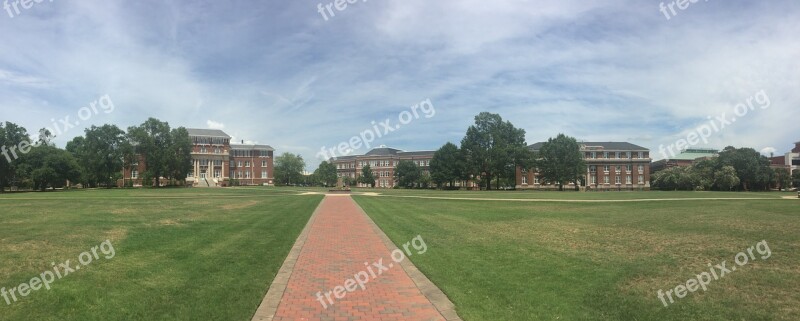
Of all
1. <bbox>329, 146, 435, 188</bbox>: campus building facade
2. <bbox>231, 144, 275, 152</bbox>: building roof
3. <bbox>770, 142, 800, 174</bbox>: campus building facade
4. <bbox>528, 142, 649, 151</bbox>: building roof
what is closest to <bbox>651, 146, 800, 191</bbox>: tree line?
<bbox>528, 142, 649, 151</bbox>: building roof

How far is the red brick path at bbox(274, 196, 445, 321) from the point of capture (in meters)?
6.55

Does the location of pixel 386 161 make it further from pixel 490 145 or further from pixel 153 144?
pixel 153 144

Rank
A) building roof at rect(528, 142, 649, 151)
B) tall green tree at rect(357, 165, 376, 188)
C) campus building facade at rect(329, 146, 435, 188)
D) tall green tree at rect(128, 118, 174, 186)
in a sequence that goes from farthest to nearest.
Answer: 1. campus building facade at rect(329, 146, 435, 188)
2. tall green tree at rect(357, 165, 376, 188)
3. building roof at rect(528, 142, 649, 151)
4. tall green tree at rect(128, 118, 174, 186)

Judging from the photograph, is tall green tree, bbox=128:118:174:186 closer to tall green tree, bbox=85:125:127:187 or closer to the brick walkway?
tall green tree, bbox=85:125:127:187

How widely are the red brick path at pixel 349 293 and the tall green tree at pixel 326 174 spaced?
114701mm

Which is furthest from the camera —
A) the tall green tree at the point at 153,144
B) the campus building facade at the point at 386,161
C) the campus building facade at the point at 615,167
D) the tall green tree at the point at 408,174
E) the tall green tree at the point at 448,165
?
the campus building facade at the point at 386,161

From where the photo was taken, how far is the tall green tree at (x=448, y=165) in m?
90.2

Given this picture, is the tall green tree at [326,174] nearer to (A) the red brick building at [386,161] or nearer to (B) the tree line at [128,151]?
(A) the red brick building at [386,161]

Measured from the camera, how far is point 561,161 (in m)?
83.9

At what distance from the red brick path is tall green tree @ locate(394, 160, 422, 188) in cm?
9406

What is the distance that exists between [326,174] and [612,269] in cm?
12218

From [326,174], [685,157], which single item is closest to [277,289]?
[326,174]

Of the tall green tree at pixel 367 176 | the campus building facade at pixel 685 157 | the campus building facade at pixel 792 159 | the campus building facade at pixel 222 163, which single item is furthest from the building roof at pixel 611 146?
→ the campus building facade at pixel 222 163

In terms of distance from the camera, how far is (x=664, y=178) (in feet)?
306
